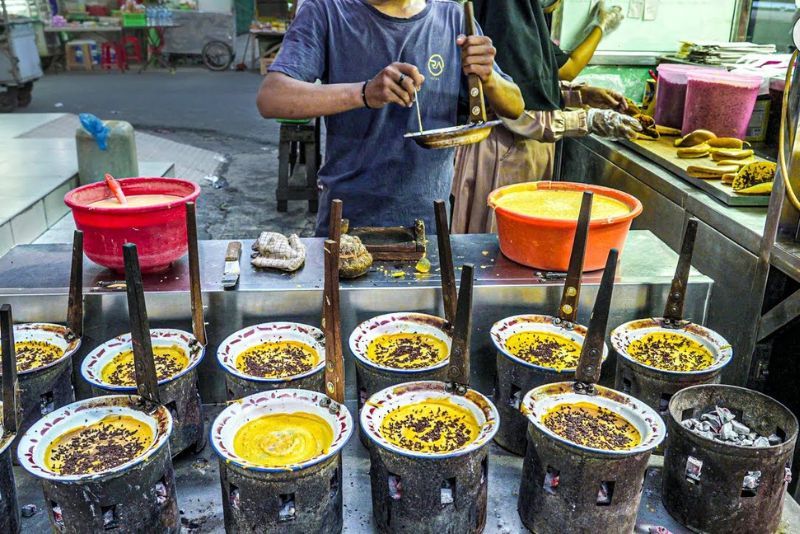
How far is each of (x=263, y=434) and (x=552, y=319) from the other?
0.78 metres

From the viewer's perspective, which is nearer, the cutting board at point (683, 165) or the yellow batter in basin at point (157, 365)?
the yellow batter in basin at point (157, 365)

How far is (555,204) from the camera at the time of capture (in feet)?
6.59

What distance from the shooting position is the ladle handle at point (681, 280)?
1.59m

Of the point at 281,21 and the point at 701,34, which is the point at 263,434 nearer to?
the point at 701,34

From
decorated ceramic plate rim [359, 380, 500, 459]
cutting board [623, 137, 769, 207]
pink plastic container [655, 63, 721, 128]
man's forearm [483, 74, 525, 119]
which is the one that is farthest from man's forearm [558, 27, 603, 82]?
decorated ceramic plate rim [359, 380, 500, 459]

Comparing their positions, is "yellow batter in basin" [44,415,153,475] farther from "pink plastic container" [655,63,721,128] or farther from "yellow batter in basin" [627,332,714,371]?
"pink plastic container" [655,63,721,128]

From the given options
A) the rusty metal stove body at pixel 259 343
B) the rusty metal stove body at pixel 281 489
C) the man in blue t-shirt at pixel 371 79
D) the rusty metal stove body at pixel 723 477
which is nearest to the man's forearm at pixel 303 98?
the man in blue t-shirt at pixel 371 79

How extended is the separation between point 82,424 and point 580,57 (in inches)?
134

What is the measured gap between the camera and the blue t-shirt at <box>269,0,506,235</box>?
86.9 inches

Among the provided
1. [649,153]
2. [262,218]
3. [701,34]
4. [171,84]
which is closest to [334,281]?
[649,153]

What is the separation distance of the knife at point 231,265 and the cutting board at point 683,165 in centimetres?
180

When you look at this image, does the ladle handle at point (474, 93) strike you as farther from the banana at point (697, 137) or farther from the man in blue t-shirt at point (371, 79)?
the banana at point (697, 137)

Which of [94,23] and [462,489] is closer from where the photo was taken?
[462,489]

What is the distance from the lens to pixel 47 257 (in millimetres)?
1931
